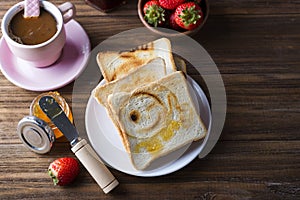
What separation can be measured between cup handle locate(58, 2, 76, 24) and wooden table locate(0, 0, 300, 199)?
14 cm

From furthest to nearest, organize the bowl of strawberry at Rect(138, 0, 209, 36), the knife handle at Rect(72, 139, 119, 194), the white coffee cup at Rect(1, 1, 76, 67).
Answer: the bowl of strawberry at Rect(138, 0, 209, 36)
the white coffee cup at Rect(1, 1, 76, 67)
the knife handle at Rect(72, 139, 119, 194)

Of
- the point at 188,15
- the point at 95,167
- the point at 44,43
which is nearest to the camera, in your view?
the point at 95,167

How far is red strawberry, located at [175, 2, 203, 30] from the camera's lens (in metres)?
1.76

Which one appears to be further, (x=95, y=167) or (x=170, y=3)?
(x=170, y=3)

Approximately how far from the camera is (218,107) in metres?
1.74

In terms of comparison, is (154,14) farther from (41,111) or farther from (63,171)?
(63,171)

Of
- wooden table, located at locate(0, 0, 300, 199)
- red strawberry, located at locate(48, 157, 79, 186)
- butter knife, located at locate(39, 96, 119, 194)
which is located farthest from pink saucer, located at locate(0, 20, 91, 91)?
red strawberry, located at locate(48, 157, 79, 186)

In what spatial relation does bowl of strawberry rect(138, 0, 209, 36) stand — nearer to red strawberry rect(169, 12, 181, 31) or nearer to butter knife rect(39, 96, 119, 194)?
red strawberry rect(169, 12, 181, 31)

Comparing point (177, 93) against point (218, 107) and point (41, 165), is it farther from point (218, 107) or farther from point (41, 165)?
point (41, 165)

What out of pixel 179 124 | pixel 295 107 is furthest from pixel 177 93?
pixel 295 107

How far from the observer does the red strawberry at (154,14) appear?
1.79m

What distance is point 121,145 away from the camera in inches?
64.9

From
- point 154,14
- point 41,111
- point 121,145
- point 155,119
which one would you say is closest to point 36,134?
point 41,111

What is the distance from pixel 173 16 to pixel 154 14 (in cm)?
7
